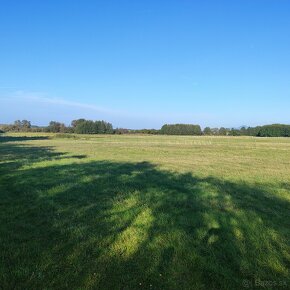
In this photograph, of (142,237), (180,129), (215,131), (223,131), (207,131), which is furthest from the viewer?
(207,131)

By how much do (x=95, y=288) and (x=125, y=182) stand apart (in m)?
10.3

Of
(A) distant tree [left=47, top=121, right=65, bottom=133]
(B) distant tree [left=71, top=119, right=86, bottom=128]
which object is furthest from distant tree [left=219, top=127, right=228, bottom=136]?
(A) distant tree [left=47, top=121, right=65, bottom=133]

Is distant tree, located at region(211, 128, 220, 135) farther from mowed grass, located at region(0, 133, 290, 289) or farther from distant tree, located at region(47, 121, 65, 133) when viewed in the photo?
mowed grass, located at region(0, 133, 290, 289)

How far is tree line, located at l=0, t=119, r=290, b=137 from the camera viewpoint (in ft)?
381

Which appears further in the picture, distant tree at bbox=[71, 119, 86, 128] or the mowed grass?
distant tree at bbox=[71, 119, 86, 128]

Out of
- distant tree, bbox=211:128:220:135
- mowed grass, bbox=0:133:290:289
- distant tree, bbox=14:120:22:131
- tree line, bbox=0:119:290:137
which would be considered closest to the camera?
mowed grass, bbox=0:133:290:289

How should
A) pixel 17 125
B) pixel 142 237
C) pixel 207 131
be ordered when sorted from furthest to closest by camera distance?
1. pixel 17 125
2. pixel 207 131
3. pixel 142 237

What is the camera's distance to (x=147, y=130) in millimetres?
124375

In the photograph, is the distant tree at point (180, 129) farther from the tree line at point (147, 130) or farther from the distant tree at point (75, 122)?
the distant tree at point (75, 122)

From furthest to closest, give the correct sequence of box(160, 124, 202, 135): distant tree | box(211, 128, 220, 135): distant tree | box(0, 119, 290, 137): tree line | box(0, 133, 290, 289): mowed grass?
box(211, 128, 220, 135): distant tree → box(160, 124, 202, 135): distant tree → box(0, 119, 290, 137): tree line → box(0, 133, 290, 289): mowed grass

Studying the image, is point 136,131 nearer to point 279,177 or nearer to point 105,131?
point 105,131

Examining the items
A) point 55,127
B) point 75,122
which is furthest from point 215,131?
point 55,127

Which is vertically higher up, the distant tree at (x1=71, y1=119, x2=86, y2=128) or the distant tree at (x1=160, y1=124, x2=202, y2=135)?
the distant tree at (x1=71, y1=119, x2=86, y2=128)

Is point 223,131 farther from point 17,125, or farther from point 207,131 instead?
point 17,125
